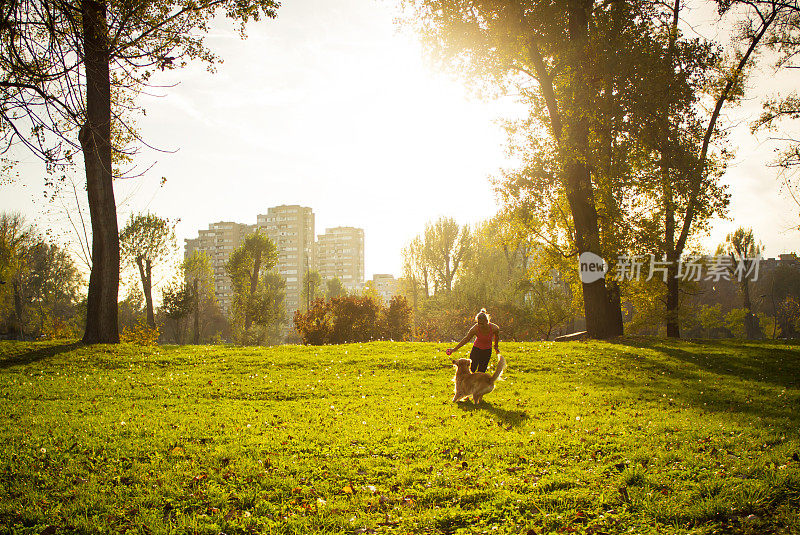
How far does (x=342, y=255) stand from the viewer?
570ft

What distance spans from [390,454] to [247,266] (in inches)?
2271

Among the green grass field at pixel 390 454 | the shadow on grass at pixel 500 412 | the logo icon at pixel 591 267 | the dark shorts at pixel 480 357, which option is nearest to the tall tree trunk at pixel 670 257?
the logo icon at pixel 591 267

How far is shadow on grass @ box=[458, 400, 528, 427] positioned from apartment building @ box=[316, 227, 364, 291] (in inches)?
6371

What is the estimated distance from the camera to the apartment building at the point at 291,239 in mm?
152125

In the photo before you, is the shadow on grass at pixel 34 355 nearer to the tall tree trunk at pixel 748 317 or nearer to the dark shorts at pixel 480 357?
the dark shorts at pixel 480 357

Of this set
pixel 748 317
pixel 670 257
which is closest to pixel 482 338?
pixel 670 257

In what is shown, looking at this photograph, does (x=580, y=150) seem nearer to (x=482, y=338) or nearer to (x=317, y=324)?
(x=482, y=338)

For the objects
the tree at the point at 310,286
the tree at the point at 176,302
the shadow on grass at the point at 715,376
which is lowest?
the shadow on grass at the point at 715,376

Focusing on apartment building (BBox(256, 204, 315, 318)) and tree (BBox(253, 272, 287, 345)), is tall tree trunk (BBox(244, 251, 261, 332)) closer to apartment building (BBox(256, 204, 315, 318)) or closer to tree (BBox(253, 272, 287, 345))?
tree (BBox(253, 272, 287, 345))

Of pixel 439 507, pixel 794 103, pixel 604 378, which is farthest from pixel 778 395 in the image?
pixel 794 103

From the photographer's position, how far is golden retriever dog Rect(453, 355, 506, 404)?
11.0m

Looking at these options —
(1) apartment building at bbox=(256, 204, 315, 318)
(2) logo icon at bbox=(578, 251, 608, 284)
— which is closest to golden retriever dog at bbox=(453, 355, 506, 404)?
(2) logo icon at bbox=(578, 251, 608, 284)

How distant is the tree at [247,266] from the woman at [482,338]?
51659 millimetres

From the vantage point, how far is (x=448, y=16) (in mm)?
23594
